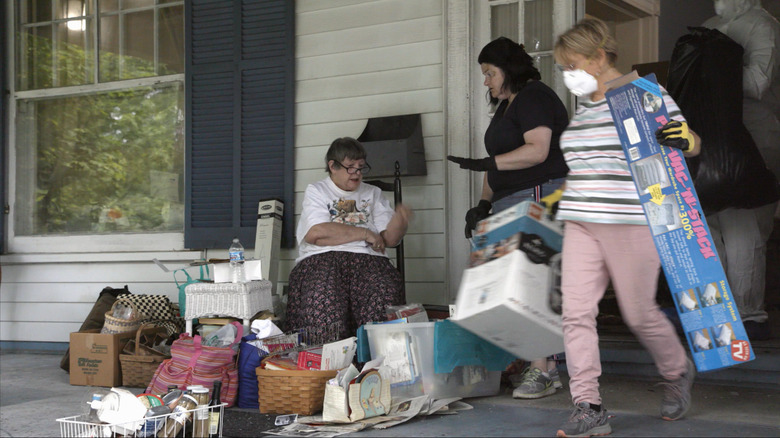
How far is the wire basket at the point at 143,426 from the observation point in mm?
2721

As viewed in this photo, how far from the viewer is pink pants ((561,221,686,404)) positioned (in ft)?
9.04

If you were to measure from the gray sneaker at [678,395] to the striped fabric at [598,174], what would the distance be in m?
0.60

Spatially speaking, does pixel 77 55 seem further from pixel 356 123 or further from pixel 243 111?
pixel 356 123

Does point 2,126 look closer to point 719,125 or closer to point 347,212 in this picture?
point 347,212

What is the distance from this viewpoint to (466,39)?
457 centimetres

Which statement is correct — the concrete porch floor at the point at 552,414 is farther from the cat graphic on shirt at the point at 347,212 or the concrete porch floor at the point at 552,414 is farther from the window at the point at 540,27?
the window at the point at 540,27

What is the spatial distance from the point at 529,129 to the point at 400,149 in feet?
3.75

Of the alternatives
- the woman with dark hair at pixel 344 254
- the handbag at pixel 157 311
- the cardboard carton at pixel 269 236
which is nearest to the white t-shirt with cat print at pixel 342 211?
the woman with dark hair at pixel 344 254

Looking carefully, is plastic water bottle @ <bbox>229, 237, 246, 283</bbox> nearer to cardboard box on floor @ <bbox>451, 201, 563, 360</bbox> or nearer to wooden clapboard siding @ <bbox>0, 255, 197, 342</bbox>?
wooden clapboard siding @ <bbox>0, 255, 197, 342</bbox>

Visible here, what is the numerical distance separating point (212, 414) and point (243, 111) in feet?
8.77

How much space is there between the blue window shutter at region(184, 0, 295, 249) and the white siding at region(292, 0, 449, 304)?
103 millimetres

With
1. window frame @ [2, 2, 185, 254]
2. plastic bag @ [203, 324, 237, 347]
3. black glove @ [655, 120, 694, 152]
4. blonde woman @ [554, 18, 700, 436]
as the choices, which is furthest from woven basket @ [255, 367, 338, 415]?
window frame @ [2, 2, 185, 254]

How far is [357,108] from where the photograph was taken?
493 cm

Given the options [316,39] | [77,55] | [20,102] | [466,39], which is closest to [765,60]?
[466,39]
